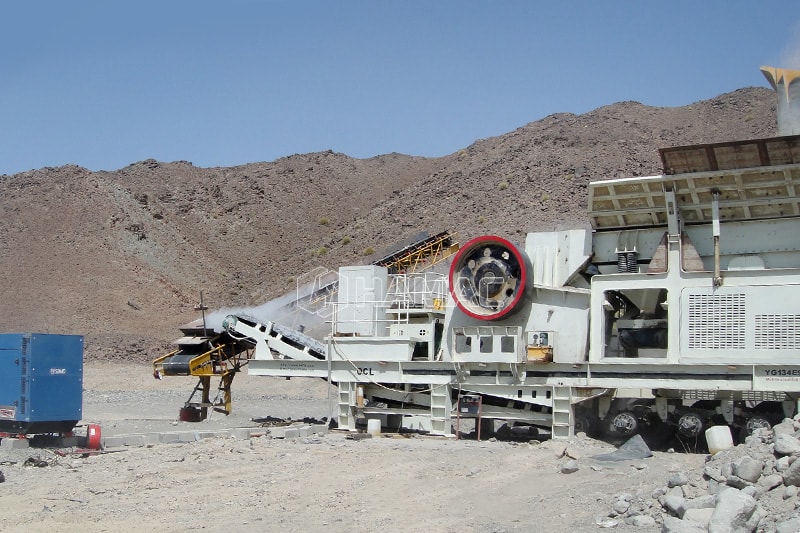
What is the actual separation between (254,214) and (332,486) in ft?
234

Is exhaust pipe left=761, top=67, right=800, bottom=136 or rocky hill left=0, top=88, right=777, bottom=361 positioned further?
rocky hill left=0, top=88, right=777, bottom=361

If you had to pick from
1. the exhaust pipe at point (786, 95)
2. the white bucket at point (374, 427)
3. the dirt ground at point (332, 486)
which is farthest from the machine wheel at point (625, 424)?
the exhaust pipe at point (786, 95)

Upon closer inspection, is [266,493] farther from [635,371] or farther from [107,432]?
[107,432]

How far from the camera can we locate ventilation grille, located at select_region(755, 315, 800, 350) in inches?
599

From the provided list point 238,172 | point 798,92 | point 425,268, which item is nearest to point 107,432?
point 798,92

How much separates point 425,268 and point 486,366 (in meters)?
18.9

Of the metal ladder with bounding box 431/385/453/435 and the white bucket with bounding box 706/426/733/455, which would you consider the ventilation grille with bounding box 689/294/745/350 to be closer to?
the white bucket with bounding box 706/426/733/455

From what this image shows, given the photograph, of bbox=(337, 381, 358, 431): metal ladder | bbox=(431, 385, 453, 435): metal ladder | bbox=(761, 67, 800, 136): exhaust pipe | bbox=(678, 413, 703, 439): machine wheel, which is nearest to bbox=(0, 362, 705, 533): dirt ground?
bbox=(431, 385, 453, 435): metal ladder

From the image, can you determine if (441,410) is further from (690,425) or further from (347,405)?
(690,425)

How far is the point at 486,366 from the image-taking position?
17.9m

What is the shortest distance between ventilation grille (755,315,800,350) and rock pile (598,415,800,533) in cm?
384

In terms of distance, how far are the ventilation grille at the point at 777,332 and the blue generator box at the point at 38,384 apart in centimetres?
1130

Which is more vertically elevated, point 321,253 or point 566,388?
point 321,253

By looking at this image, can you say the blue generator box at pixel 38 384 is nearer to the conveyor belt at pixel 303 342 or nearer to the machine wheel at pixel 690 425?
the conveyor belt at pixel 303 342
